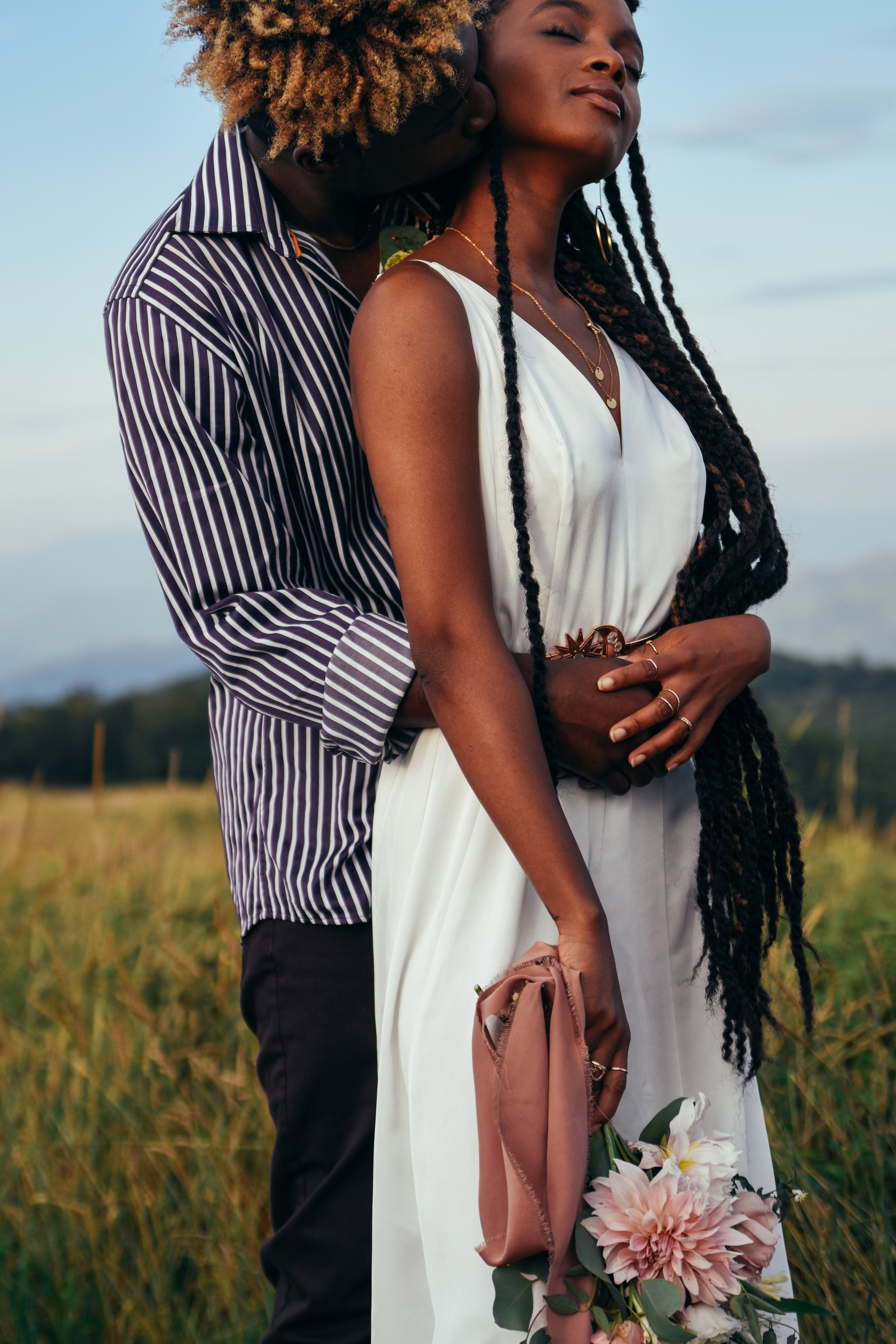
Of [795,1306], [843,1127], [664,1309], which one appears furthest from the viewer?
[843,1127]

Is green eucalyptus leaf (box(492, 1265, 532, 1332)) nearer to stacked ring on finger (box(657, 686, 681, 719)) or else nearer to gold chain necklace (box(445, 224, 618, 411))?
stacked ring on finger (box(657, 686, 681, 719))

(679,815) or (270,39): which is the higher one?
(270,39)

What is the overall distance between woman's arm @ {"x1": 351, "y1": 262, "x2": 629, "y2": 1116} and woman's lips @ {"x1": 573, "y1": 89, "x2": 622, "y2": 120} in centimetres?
40

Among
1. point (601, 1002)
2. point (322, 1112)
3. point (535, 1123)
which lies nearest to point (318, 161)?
point (601, 1002)

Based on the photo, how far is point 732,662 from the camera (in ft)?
5.81

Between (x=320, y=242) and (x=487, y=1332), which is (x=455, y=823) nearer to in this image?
(x=487, y=1332)

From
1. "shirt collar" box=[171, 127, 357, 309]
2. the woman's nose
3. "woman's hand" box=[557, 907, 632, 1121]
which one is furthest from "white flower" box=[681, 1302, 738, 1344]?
the woman's nose

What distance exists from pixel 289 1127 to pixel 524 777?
0.85 meters

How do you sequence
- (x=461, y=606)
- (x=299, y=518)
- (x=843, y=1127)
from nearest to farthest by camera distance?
(x=461, y=606) < (x=299, y=518) < (x=843, y=1127)

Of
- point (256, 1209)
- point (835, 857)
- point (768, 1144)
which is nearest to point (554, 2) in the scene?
point (768, 1144)

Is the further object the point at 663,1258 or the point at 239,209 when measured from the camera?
the point at 239,209

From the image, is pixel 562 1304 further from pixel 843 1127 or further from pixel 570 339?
pixel 843 1127

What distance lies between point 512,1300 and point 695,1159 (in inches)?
10.5

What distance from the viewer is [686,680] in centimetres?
171
